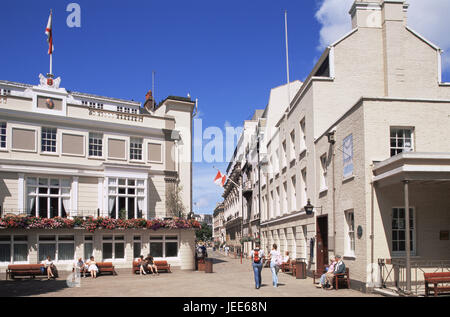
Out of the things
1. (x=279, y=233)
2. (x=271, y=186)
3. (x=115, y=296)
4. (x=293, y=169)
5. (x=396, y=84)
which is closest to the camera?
(x=115, y=296)

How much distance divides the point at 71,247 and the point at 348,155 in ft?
61.0

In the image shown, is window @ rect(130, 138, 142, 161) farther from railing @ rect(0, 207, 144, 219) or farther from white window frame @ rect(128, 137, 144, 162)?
railing @ rect(0, 207, 144, 219)

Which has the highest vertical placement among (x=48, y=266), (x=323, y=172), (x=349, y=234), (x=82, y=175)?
(x=82, y=175)

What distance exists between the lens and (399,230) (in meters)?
17.5

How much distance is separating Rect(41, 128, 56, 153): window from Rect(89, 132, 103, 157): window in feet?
7.74

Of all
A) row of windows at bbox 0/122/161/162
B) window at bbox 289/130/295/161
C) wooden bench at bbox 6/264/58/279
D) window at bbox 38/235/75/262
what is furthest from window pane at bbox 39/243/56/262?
window at bbox 289/130/295/161

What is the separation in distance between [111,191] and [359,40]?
17908 mm

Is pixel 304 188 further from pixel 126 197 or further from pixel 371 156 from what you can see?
pixel 126 197

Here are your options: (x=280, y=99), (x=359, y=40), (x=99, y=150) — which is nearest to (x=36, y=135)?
(x=99, y=150)

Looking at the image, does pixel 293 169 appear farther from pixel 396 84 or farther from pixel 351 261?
pixel 351 261

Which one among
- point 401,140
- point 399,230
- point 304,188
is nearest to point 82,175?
point 304,188

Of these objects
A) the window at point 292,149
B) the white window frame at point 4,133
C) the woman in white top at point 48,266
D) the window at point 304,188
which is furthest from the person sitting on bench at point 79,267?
the window at point 292,149

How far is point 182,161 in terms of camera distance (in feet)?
117

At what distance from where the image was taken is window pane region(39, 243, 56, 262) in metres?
28.6
